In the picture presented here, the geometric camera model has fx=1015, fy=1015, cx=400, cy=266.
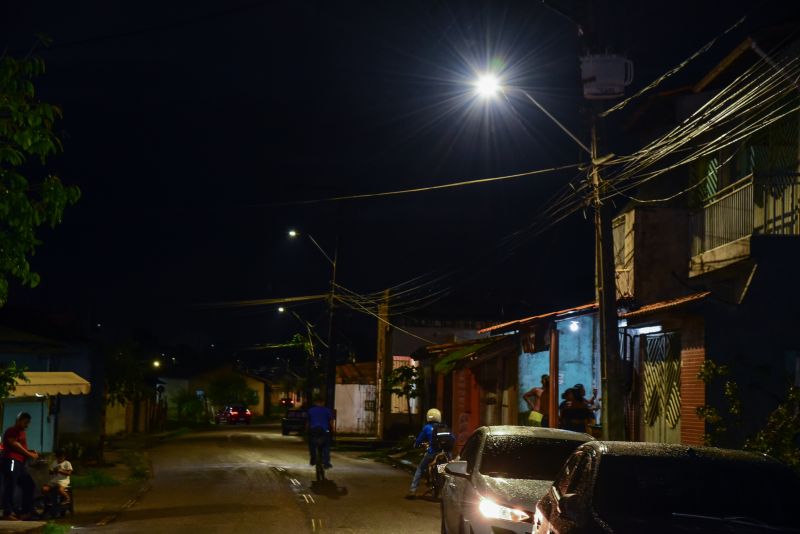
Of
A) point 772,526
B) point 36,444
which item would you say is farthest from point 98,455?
point 772,526

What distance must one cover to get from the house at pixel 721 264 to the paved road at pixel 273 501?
184 inches

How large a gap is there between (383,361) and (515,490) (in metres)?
35.5

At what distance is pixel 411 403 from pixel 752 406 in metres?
32.2

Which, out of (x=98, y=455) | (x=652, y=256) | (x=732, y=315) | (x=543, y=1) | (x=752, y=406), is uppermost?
(x=543, y=1)

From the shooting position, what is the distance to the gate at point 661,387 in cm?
1764

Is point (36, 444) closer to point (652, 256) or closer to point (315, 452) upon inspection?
point (315, 452)

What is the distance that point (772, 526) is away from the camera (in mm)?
6816

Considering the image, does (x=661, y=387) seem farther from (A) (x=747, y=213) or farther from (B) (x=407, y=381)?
(B) (x=407, y=381)

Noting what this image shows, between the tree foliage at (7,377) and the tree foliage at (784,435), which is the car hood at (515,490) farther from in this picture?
the tree foliage at (7,377)

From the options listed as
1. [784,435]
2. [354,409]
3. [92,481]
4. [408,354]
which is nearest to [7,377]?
[784,435]

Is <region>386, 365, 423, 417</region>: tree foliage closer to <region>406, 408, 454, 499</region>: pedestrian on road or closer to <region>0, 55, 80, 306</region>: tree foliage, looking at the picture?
<region>406, 408, 454, 499</region>: pedestrian on road

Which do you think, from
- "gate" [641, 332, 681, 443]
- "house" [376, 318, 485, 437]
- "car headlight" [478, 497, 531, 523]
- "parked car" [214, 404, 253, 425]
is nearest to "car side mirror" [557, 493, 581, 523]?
"car headlight" [478, 497, 531, 523]

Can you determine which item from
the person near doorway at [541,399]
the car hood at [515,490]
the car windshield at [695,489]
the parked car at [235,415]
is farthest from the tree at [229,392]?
the car windshield at [695,489]

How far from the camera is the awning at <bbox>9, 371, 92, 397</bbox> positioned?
19297mm
